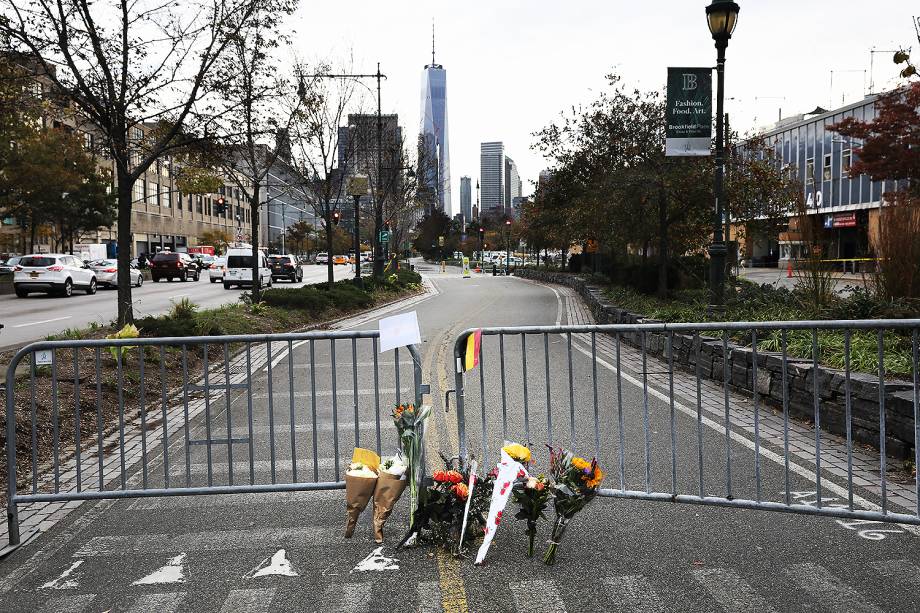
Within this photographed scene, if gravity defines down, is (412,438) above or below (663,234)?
below

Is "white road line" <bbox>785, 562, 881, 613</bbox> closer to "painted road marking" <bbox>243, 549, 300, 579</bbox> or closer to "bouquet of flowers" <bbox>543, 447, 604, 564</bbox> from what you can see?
"bouquet of flowers" <bbox>543, 447, 604, 564</bbox>

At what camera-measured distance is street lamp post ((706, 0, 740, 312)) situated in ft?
44.3

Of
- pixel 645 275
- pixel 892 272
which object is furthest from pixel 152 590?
pixel 645 275

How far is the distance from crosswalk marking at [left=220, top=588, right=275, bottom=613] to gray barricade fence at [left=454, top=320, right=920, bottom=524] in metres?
1.56

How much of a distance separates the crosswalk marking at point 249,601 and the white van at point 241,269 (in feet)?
112

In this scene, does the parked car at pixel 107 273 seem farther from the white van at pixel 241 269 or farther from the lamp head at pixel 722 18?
the lamp head at pixel 722 18

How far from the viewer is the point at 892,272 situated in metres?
10.4

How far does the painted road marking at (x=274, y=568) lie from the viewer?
427 centimetres

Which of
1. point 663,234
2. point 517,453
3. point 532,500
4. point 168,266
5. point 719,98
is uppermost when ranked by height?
point 719,98

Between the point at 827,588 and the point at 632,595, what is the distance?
1.02 m

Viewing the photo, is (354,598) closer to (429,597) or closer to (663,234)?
(429,597)

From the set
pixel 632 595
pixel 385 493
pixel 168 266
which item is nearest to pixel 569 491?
pixel 632 595

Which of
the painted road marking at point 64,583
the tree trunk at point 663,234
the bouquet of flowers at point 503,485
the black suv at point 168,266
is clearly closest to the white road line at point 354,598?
the bouquet of flowers at point 503,485

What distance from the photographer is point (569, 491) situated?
4500 millimetres
